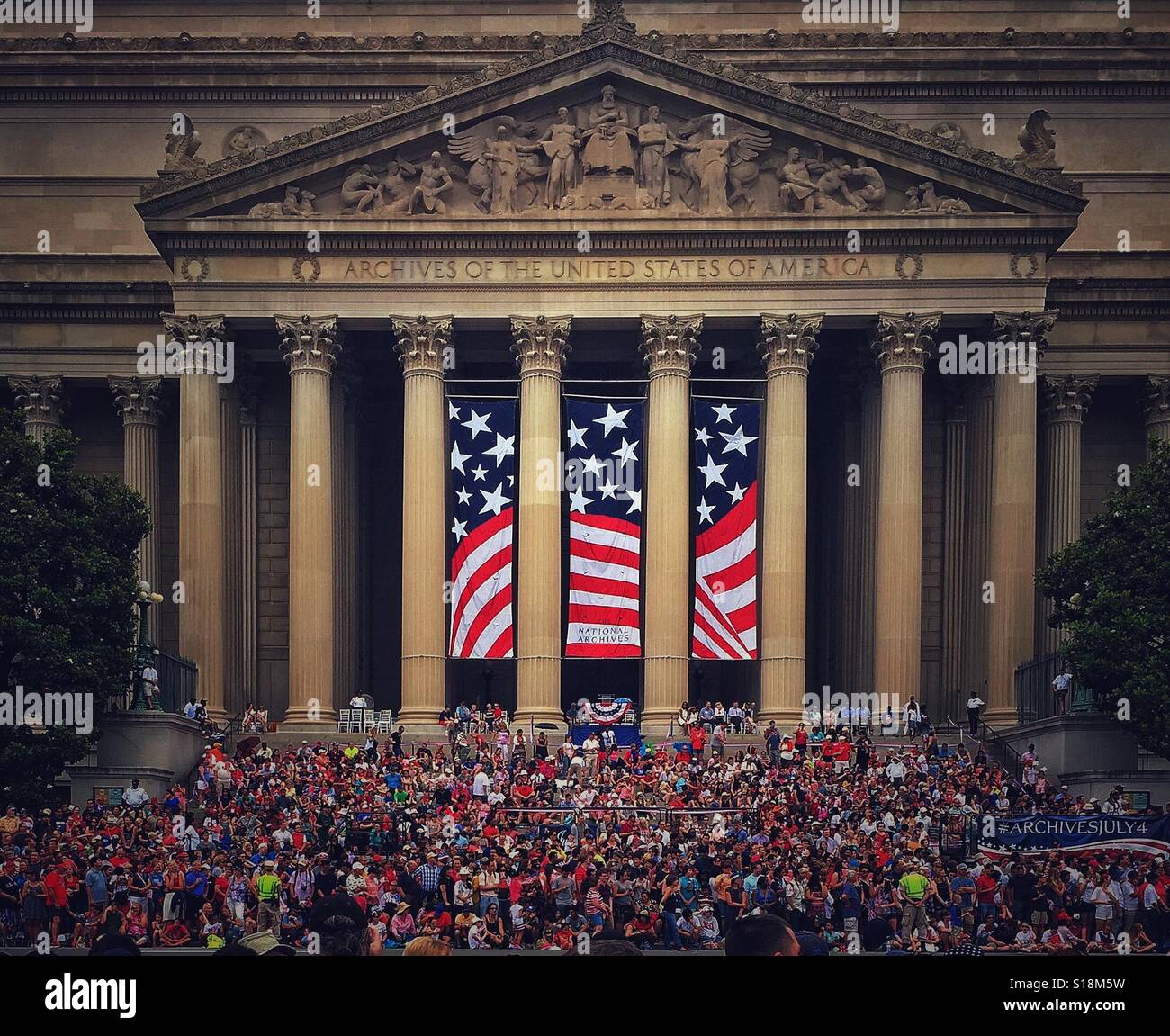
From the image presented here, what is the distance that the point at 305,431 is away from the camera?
58.9 metres

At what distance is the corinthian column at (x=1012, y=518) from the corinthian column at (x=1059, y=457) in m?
4.97

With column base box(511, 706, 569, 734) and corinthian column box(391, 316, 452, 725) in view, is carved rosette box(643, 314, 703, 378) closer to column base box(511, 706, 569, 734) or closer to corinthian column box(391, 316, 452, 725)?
corinthian column box(391, 316, 452, 725)

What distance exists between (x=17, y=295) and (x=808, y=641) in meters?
28.7

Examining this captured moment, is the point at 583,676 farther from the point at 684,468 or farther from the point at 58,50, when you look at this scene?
the point at 58,50

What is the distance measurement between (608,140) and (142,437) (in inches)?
715

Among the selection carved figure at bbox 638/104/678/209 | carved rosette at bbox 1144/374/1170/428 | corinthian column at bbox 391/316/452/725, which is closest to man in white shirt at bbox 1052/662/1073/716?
carved rosette at bbox 1144/374/1170/428

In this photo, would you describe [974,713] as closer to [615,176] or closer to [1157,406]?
[1157,406]

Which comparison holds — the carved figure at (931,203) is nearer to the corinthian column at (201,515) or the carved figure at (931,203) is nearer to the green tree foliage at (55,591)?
the corinthian column at (201,515)

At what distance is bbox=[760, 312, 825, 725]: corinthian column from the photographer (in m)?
57.9

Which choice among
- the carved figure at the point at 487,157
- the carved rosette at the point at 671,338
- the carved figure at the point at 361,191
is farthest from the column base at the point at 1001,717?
the carved figure at the point at 361,191

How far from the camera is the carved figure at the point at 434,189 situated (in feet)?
192

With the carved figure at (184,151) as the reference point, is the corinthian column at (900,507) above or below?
below

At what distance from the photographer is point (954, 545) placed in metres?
63.5
